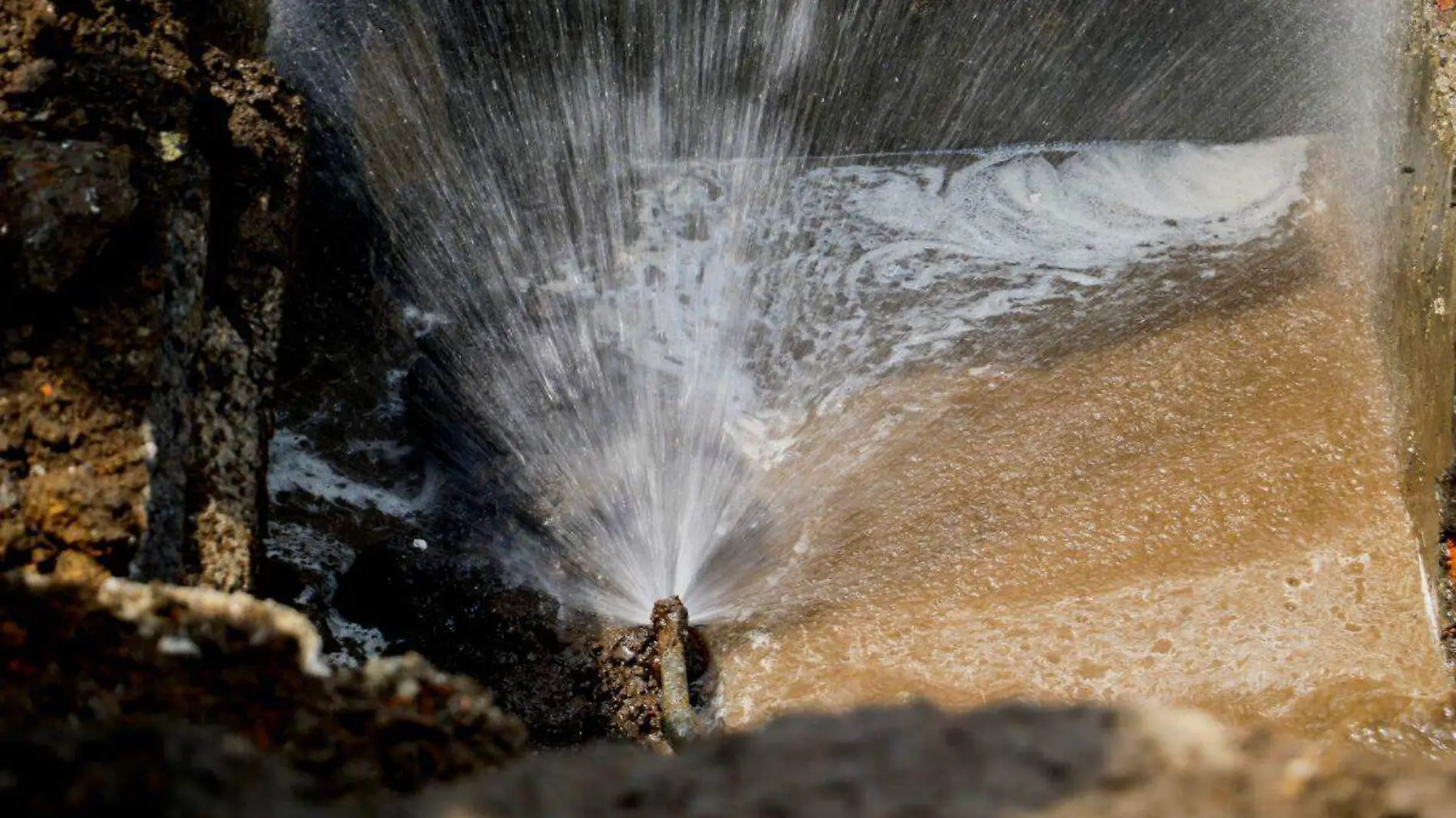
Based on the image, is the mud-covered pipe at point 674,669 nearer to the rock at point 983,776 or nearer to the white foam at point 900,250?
the white foam at point 900,250

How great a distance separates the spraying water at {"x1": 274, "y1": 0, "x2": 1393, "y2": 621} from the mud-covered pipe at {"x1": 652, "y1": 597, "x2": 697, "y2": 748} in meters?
0.24

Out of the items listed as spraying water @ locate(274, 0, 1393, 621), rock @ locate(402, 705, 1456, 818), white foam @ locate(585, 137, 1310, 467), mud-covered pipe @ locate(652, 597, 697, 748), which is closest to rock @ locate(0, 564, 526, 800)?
rock @ locate(402, 705, 1456, 818)

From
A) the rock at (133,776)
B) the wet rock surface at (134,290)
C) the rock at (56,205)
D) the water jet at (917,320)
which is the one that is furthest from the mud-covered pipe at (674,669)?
the rock at (133,776)

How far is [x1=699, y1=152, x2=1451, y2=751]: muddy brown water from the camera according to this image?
3.31 m

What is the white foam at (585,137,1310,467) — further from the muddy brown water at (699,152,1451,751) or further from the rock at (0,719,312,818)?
the rock at (0,719,312,818)

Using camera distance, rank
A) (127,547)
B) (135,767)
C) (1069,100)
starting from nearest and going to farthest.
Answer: (135,767) < (127,547) < (1069,100)

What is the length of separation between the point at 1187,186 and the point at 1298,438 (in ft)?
4.40

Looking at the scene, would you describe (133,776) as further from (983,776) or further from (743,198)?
(743,198)

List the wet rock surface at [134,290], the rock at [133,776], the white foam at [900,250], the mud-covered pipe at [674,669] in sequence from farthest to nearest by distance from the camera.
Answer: the white foam at [900,250], the mud-covered pipe at [674,669], the wet rock surface at [134,290], the rock at [133,776]

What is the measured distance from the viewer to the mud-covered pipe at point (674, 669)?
3.15 m

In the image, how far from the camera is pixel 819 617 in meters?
3.45

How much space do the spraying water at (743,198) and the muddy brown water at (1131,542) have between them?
23cm

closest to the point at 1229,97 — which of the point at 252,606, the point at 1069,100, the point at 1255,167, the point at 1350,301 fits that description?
the point at 1255,167

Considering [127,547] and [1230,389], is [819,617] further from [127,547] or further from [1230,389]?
[127,547]
